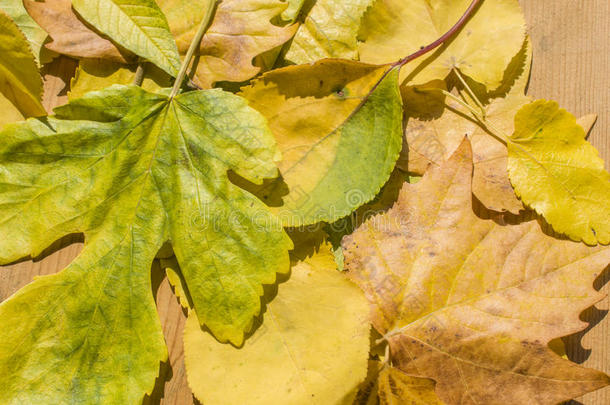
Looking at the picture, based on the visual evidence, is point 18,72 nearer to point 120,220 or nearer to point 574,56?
point 120,220

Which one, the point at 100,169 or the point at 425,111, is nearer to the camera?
the point at 100,169

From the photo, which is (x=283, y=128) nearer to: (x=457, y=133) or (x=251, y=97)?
(x=251, y=97)

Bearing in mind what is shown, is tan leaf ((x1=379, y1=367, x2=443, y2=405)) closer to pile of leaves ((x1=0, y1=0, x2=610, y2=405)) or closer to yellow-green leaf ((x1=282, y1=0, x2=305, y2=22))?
pile of leaves ((x1=0, y1=0, x2=610, y2=405))

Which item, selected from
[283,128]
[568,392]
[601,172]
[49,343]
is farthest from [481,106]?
[49,343]

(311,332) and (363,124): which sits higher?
(363,124)

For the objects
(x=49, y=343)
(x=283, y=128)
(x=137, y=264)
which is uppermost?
(x=283, y=128)

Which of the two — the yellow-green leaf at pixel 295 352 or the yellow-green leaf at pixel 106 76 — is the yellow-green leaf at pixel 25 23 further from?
the yellow-green leaf at pixel 295 352

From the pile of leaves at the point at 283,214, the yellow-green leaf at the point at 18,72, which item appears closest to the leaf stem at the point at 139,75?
the pile of leaves at the point at 283,214
